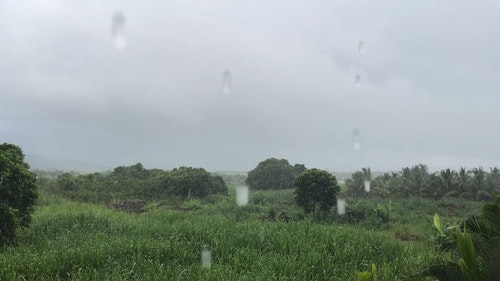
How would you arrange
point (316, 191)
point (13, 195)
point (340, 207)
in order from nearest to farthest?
point (13, 195), point (316, 191), point (340, 207)

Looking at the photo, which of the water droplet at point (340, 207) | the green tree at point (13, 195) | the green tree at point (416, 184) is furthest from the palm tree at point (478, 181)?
the green tree at point (13, 195)

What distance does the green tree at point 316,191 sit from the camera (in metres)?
25.9

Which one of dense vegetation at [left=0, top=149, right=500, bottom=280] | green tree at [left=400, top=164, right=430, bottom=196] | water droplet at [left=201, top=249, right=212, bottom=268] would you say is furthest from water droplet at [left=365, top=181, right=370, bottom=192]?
water droplet at [left=201, top=249, right=212, bottom=268]

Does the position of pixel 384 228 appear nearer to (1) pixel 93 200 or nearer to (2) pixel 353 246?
(2) pixel 353 246

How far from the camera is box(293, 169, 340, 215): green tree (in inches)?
1021

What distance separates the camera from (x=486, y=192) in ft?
116

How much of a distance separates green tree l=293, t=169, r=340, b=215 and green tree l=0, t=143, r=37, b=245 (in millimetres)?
16720

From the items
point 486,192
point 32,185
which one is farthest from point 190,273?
point 486,192

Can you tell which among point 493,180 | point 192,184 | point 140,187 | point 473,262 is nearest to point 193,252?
point 473,262

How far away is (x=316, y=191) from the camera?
25875mm

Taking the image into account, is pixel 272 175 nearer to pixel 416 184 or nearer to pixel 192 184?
pixel 192 184

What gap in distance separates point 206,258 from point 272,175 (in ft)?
123

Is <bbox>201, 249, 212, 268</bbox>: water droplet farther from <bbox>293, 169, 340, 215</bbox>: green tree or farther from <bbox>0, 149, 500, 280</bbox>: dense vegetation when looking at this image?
<bbox>293, 169, 340, 215</bbox>: green tree

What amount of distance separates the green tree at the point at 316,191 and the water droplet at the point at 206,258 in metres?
14.1
